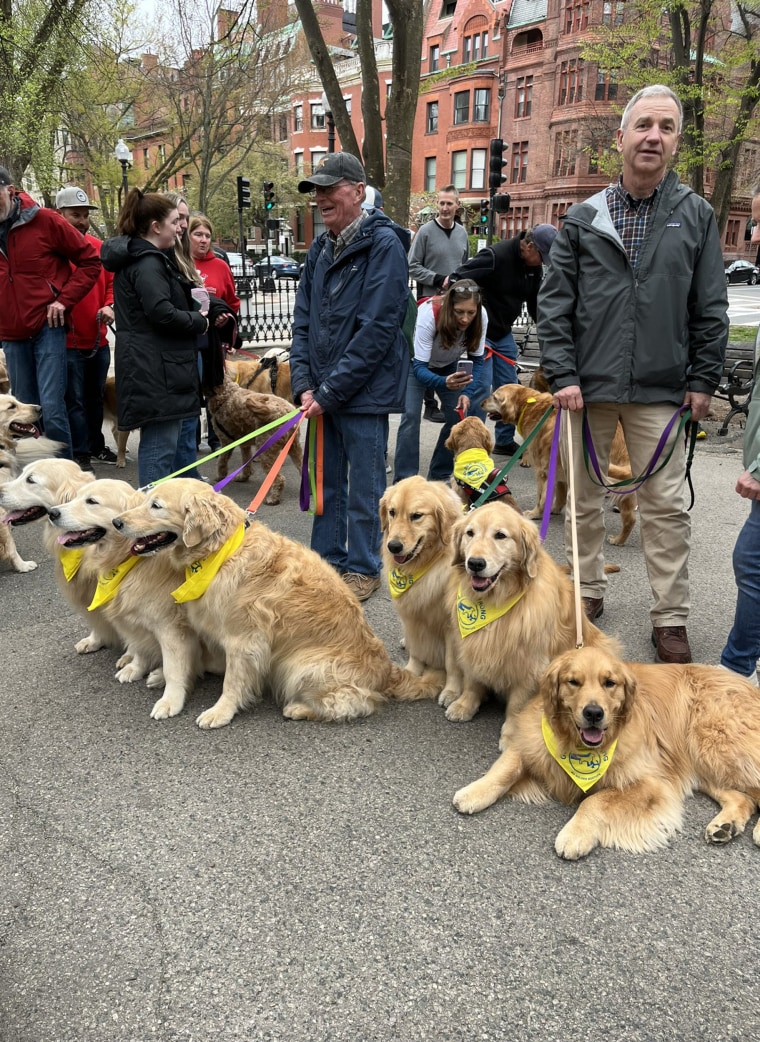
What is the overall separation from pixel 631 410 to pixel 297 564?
198 centimetres

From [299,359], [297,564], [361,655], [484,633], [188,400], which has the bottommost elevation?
[361,655]

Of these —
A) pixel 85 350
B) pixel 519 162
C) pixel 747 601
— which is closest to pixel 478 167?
pixel 519 162

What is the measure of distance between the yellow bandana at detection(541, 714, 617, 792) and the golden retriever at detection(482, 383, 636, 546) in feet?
10.0

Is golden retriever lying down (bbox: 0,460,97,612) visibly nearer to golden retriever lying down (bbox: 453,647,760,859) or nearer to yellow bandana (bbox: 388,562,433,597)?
yellow bandana (bbox: 388,562,433,597)

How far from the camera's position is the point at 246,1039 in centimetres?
182

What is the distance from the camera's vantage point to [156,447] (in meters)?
4.71

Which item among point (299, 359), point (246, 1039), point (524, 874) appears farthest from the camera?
point (299, 359)

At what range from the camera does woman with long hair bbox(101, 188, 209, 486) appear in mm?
4258

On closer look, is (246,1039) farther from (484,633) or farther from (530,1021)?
(484,633)

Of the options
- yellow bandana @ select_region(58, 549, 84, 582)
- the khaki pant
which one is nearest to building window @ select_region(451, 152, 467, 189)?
the khaki pant

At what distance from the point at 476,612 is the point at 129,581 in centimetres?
169

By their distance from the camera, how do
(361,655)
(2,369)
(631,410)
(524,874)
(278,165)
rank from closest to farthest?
(524,874)
(361,655)
(631,410)
(2,369)
(278,165)

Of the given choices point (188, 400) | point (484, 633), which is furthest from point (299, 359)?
point (484, 633)

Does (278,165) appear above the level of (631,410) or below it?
above
